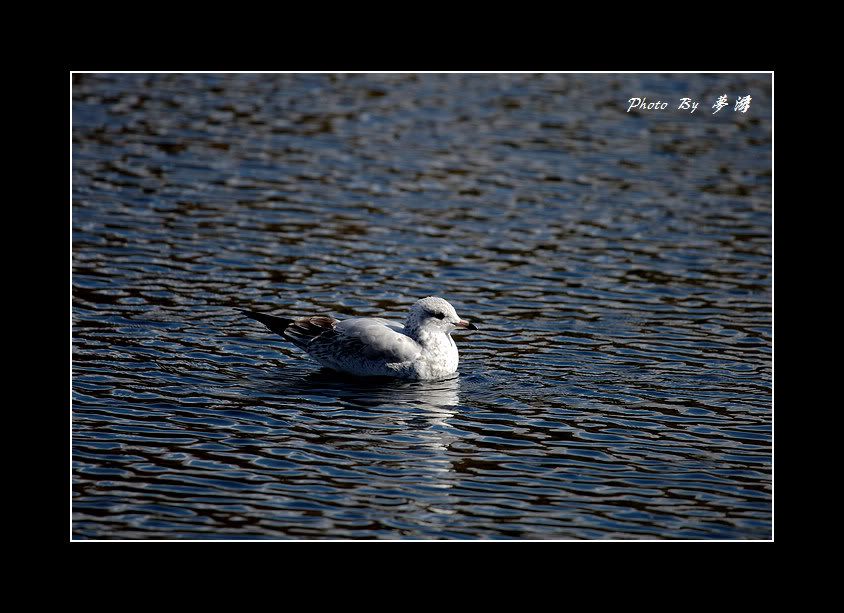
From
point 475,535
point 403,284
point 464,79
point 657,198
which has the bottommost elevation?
point 475,535

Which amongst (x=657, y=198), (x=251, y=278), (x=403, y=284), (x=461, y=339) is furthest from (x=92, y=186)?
(x=657, y=198)

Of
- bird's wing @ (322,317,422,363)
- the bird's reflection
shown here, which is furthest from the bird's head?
the bird's reflection

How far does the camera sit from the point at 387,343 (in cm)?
1388

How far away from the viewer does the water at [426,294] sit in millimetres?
10688

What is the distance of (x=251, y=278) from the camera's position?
58.0ft

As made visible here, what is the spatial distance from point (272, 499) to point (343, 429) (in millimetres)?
1887

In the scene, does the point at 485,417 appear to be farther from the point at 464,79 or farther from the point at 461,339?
the point at 464,79

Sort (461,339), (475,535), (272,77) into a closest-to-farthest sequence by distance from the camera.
→ (475,535), (461,339), (272,77)

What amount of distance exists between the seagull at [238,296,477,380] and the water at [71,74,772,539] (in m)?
0.23

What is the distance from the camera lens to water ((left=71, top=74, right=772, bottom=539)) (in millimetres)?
10688

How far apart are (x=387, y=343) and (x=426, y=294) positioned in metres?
3.34
